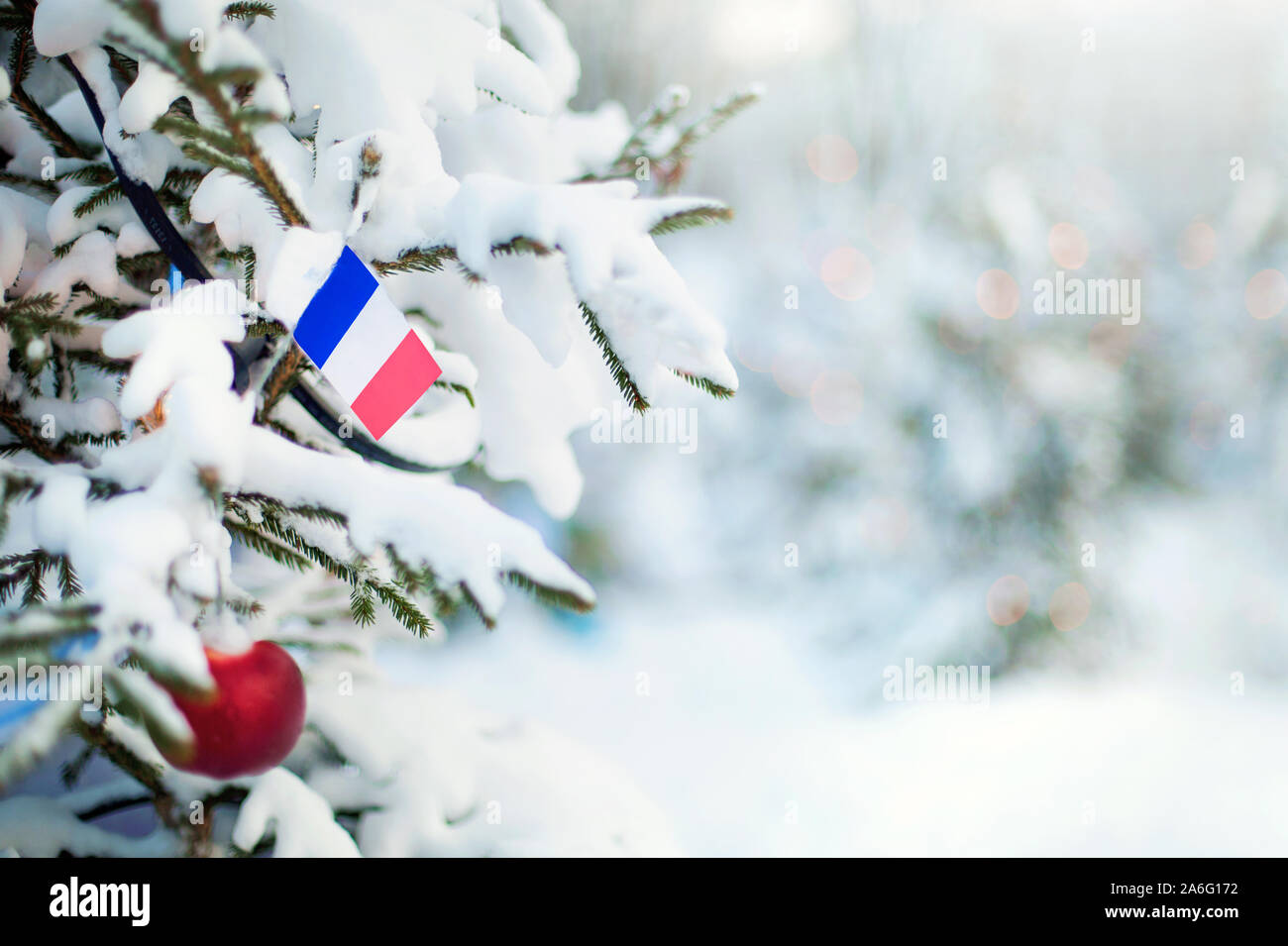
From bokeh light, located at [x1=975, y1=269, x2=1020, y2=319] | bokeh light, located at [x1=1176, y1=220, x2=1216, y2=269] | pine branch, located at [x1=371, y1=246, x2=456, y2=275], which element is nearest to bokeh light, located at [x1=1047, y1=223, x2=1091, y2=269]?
bokeh light, located at [x1=975, y1=269, x2=1020, y2=319]

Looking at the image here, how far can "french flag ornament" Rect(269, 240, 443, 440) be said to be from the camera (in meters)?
0.48

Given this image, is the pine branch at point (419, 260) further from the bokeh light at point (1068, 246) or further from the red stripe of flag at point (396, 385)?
the bokeh light at point (1068, 246)

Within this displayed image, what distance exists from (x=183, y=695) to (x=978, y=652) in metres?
2.25

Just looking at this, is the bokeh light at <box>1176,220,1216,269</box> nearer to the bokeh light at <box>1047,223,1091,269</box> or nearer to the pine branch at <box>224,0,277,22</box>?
the bokeh light at <box>1047,223,1091,269</box>

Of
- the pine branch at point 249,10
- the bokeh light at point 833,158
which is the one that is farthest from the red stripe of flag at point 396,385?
the bokeh light at point 833,158

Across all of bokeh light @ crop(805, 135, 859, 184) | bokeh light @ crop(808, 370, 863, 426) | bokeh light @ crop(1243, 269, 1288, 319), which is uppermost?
bokeh light @ crop(805, 135, 859, 184)

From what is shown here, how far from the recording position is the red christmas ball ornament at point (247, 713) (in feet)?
1.69

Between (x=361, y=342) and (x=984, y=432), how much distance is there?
6.54 ft

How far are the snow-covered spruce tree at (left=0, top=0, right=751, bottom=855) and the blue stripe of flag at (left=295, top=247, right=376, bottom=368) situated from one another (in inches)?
0.7

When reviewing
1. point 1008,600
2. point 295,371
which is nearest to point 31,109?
point 295,371

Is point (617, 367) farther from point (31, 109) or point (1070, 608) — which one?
point (1070, 608)

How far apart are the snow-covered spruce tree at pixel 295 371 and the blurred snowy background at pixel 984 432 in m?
1.09

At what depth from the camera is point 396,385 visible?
51 centimetres
